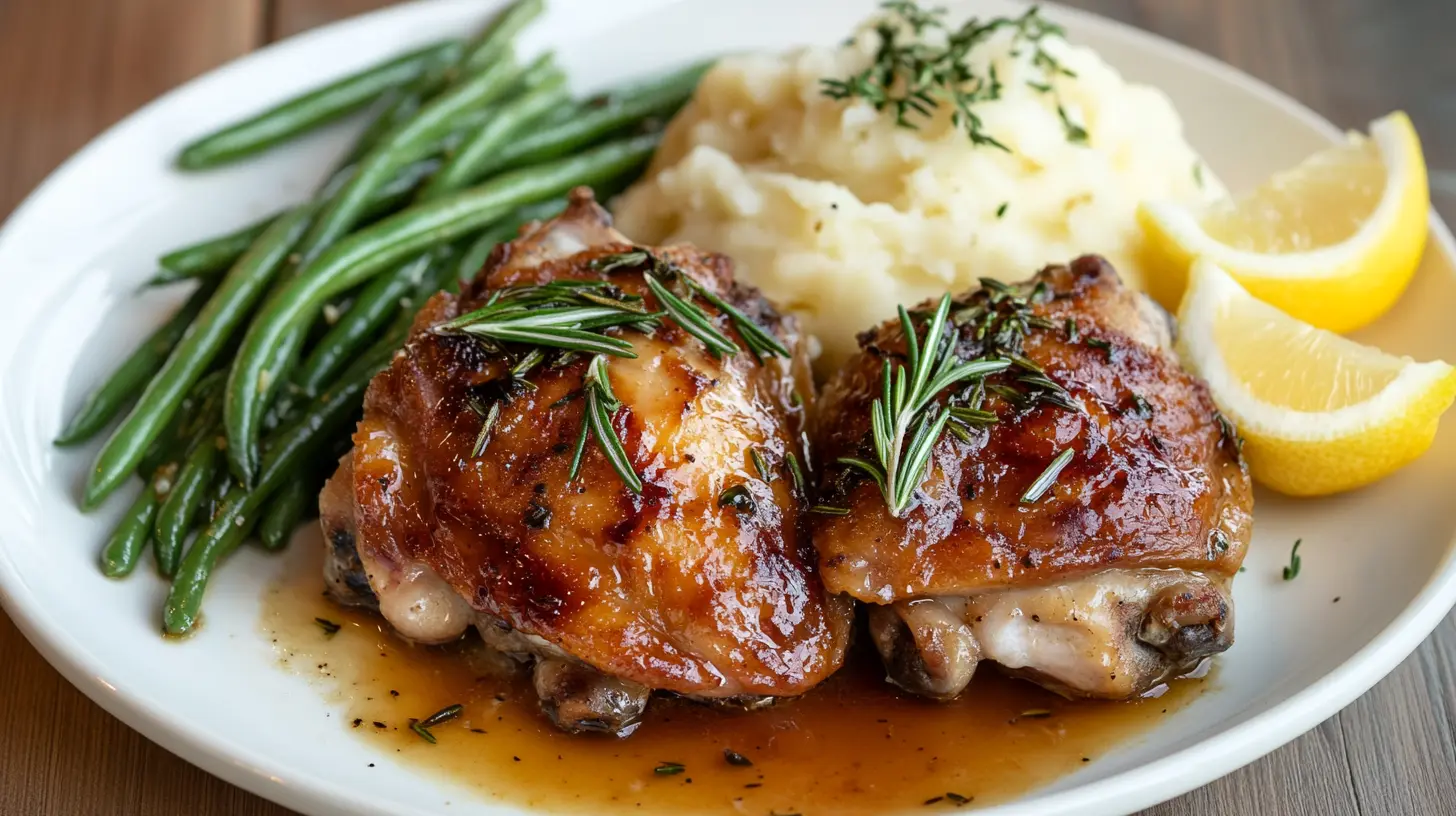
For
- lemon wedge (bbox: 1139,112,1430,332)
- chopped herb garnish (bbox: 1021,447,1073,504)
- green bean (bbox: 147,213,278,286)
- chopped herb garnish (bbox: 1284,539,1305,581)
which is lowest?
chopped herb garnish (bbox: 1284,539,1305,581)

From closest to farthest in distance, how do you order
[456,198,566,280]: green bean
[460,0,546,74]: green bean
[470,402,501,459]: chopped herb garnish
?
[470,402,501,459]: chopped herb garnish < [456,198,566,280]: green bean < [460,0,546,74]: green bean

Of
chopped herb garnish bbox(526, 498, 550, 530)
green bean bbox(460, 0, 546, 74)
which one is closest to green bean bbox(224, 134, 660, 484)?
green bean bbox(460, 0, 546, 74)

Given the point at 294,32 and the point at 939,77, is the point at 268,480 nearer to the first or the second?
the point at 939,77

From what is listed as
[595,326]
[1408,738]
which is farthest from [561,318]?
[1408,738]

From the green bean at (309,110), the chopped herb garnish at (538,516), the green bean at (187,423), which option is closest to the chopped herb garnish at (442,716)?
the chopped herb garnish at (538,516)

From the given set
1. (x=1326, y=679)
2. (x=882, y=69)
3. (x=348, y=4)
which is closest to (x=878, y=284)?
(x=882, y=69)

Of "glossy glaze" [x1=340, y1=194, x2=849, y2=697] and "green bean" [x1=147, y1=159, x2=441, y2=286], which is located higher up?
"glossy glaze" [x1=340, y1=194, x2=849, y2=697]

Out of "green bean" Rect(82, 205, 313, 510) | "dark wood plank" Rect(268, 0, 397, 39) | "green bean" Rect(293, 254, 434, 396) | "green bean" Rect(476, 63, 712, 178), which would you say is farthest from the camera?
"dark wood plank" Rect(268, 0, 397, 39)

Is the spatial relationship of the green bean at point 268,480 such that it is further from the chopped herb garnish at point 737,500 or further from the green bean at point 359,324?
the chopped herb garnish at point 737,500

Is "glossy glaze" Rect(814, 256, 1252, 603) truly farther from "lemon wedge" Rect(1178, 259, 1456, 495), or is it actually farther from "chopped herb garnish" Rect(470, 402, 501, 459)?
"chopped herb garnish" Rect(470, 402, 501, 459)
